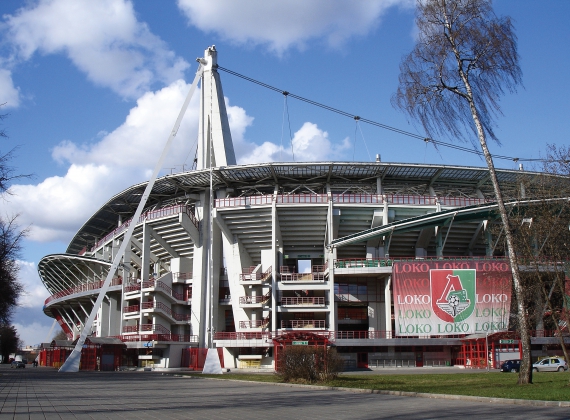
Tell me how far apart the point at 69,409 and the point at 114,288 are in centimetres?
4497

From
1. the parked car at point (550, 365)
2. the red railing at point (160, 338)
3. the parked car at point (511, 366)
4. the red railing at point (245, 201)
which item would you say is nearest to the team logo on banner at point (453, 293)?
the parked car at point (550, 365)

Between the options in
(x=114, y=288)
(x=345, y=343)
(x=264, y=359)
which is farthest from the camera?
(x=114, y=288)

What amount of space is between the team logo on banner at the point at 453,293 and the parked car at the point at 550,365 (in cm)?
714

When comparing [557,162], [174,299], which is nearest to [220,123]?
[174,299]

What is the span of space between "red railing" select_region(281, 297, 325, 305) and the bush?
2275cm

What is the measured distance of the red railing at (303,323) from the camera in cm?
4810

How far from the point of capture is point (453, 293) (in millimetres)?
43188

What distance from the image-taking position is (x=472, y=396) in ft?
52.6

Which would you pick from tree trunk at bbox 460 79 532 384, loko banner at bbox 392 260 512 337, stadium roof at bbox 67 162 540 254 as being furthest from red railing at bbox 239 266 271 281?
tree trunk at bbox 460 79 532 384

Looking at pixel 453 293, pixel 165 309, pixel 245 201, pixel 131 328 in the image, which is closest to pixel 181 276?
pixel 165 309

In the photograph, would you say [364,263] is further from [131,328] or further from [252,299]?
[131,328]

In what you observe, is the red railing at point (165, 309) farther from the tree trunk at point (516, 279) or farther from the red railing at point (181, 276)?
the tree trunk at point (516, 279)

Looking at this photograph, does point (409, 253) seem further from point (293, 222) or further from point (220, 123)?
point (220, 123)

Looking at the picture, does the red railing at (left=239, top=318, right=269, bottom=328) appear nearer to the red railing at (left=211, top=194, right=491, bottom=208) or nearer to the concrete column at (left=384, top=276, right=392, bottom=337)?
the red railing at (left=211, top=194, right=491, bottom=208)
